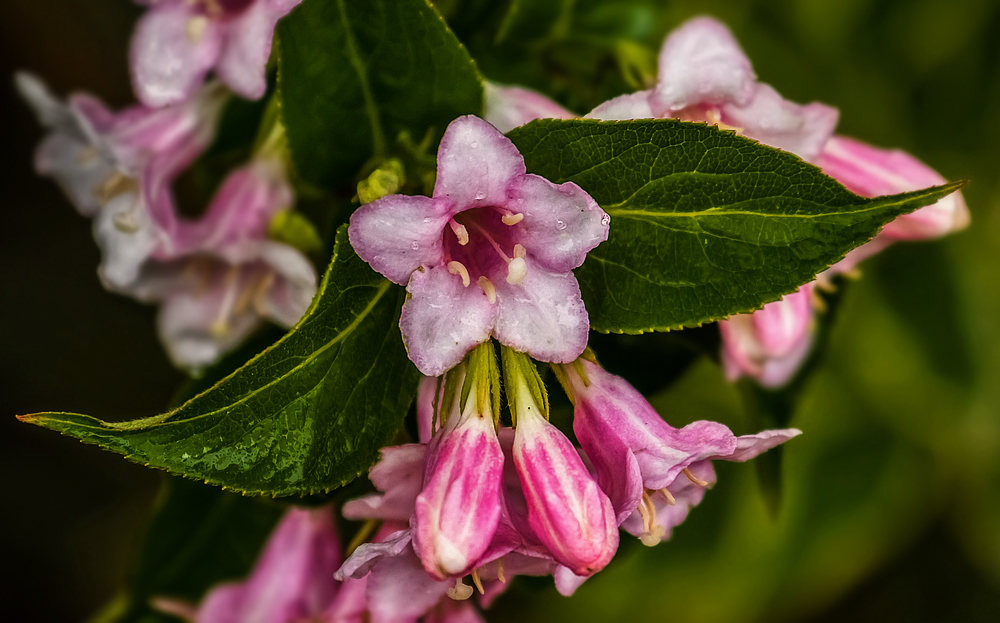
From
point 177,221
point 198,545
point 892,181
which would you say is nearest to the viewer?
point 892,181

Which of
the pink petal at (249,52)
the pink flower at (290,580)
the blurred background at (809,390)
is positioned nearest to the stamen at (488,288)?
the pink petal at (249,52)

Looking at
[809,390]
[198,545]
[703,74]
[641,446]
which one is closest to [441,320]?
[641,446]

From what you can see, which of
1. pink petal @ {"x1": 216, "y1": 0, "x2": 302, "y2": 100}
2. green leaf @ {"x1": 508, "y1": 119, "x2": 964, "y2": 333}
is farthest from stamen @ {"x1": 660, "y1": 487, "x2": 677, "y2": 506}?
pink petal @ {"x1": 216, "y1": 0, "x2": 302, "y2": 100}

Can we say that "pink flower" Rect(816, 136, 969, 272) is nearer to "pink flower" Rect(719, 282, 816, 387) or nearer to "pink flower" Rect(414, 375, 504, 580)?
"pink flower" Rect(719, 282, 816, 387)

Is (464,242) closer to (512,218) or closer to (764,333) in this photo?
(512,218)

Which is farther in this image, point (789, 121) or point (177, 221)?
point (177, 221)

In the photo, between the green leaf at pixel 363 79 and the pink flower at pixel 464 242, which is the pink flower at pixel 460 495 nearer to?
the pink flower at pixel 464 242
